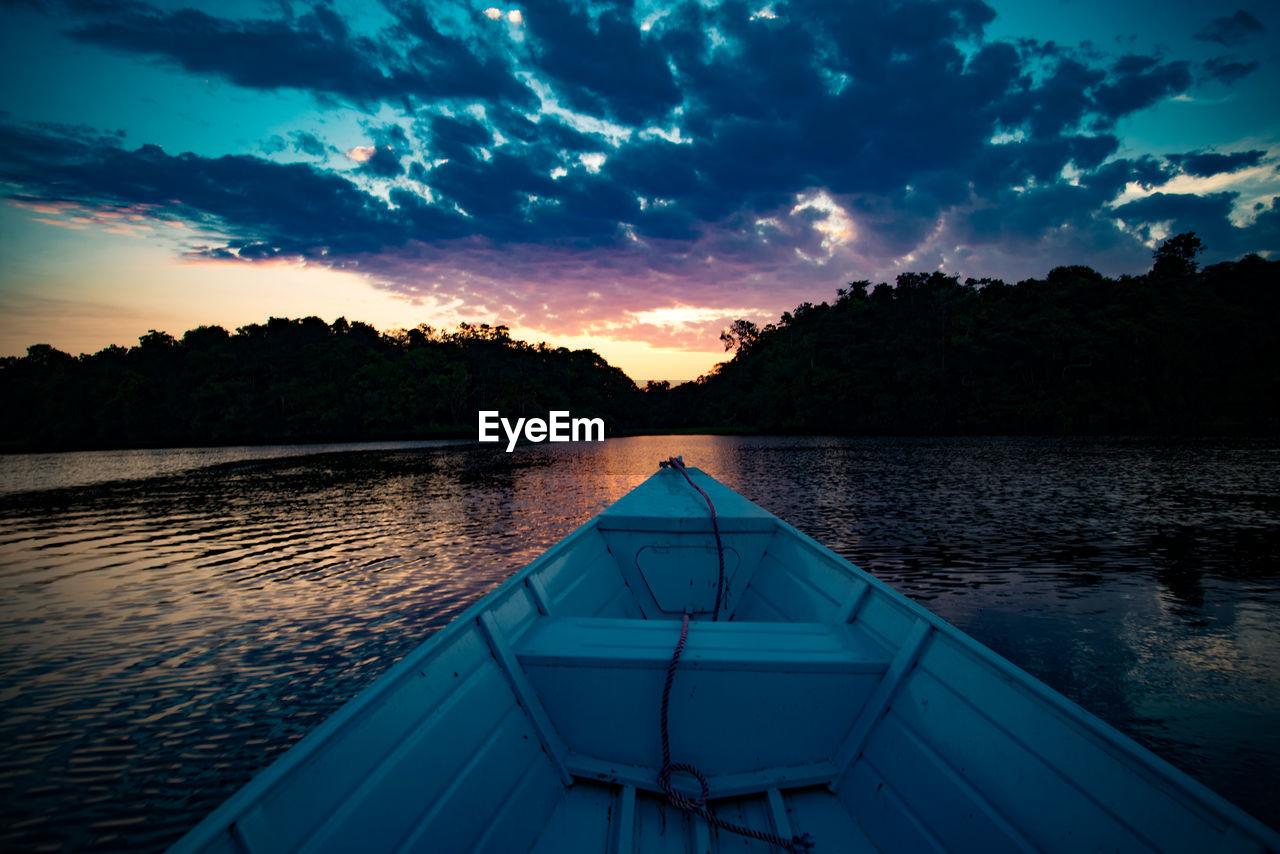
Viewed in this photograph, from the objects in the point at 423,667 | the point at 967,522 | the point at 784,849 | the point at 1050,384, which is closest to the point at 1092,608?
the point at 967,522

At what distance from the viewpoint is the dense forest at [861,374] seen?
53500 mm

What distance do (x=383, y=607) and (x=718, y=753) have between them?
5692mm

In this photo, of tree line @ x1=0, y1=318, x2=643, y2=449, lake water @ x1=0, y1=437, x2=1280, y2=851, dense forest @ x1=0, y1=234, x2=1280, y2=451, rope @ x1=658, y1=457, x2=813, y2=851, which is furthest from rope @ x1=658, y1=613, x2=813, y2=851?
tree line @ x1=0, y1=318, x2=643, y2=449

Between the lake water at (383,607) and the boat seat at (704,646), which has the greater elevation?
the boat seat at (704,646)

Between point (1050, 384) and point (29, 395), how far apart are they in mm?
115363

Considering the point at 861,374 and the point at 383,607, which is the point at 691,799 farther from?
the point at 861,374

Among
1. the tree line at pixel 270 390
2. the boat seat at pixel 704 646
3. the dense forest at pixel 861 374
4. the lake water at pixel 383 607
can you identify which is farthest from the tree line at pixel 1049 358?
the boat seat at pixel 704 646

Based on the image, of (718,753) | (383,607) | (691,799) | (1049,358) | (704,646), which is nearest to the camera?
(691,799)

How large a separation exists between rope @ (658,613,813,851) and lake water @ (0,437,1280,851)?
3007 millimetres

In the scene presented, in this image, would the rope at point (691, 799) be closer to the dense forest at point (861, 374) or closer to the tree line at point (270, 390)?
the dense forest at point (861, 374)

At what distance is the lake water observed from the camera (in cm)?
380

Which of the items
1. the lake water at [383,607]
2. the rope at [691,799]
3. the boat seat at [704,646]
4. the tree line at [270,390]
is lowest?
the lake water at [383,607]

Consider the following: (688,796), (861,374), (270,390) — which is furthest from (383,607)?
(270,390)

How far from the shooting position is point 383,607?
693cm
